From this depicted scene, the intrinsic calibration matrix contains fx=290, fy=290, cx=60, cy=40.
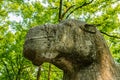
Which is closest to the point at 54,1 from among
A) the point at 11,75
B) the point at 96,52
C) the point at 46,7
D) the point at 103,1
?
the point at 46,7

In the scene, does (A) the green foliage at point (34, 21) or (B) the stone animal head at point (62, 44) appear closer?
(B) the stone animal head at point (62, 44)

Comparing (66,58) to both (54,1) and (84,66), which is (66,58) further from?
(54,1)

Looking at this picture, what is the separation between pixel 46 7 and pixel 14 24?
2466 mm

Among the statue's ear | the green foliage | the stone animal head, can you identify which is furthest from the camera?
the green foliage

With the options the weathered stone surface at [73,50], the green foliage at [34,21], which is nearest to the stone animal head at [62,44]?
the weathered stone surface at [73,50]

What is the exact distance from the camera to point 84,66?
471 cm

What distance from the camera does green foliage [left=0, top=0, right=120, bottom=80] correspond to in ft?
55.1

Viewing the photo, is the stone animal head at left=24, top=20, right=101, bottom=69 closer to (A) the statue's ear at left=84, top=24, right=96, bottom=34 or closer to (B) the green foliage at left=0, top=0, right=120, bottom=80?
(A) the statue's ear at left=84, top=24, right=96, bottom=34

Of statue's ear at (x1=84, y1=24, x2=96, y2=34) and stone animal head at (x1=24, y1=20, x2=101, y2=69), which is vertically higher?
statue's ear at (x1=84, y1=24, x2=96, y2=34)

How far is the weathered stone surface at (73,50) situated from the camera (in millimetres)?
4340

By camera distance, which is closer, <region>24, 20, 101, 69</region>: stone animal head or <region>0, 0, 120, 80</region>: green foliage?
<region>24, 20, 101, 69</region>: stone animal head

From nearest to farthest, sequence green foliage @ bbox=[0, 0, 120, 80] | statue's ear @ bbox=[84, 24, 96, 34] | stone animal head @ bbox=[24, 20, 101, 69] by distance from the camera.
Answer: stone animal head @ bbox=[24, 20, 101, 69] < statue's ear @ bbox=[84, 24, 96, 34] < green foliage @ bbox=[0, 0, 120, 80]

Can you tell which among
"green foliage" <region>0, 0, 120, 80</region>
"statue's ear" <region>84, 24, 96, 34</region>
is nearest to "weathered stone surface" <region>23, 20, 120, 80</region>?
"statue's ear" <region>84, 24, 96, 34</region>

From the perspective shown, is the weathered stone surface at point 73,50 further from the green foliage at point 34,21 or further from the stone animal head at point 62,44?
the green foliage at point 34,21
